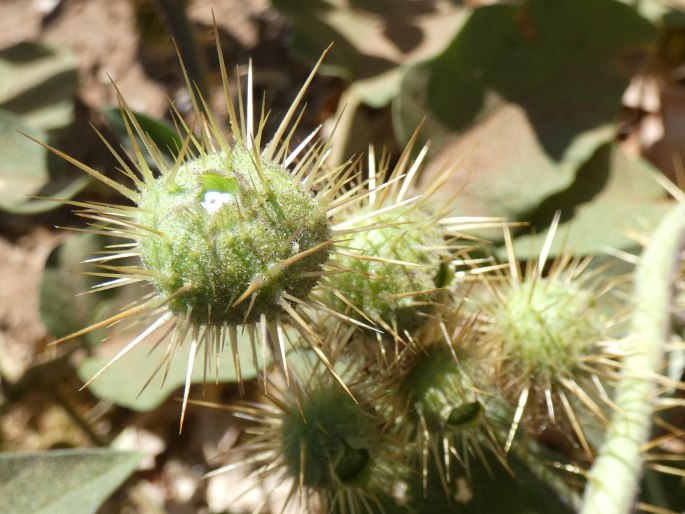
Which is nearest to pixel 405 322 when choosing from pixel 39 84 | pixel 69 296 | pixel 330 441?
pixel 330 441

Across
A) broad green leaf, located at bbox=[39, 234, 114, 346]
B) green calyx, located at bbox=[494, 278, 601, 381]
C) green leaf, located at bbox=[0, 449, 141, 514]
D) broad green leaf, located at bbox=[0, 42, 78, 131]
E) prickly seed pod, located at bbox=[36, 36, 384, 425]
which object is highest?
prickly seed pod, located at bbox=[36, 36, 384, 425]

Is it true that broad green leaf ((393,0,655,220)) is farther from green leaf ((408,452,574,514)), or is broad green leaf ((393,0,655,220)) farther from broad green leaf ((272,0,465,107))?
green leaf ((408,452,574,514))

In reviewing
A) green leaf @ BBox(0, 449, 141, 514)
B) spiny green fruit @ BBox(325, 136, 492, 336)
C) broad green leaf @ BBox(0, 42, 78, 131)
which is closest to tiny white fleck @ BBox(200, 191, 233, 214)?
spiny green fruit @ BBox(325, 136, 492, 336)

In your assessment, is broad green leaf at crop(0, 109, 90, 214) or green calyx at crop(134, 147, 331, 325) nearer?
green calyx at crop(134, 147, 331, 325)

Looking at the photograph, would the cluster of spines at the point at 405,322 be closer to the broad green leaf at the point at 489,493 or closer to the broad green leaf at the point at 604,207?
the broad green leaf at the point at 489,493

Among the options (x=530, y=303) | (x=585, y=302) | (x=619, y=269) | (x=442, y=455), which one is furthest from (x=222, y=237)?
(x=619, y=269)

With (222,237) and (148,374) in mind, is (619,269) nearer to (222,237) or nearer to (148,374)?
(148,374)

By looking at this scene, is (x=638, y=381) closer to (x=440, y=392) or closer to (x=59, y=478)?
(x=440, y=392)
